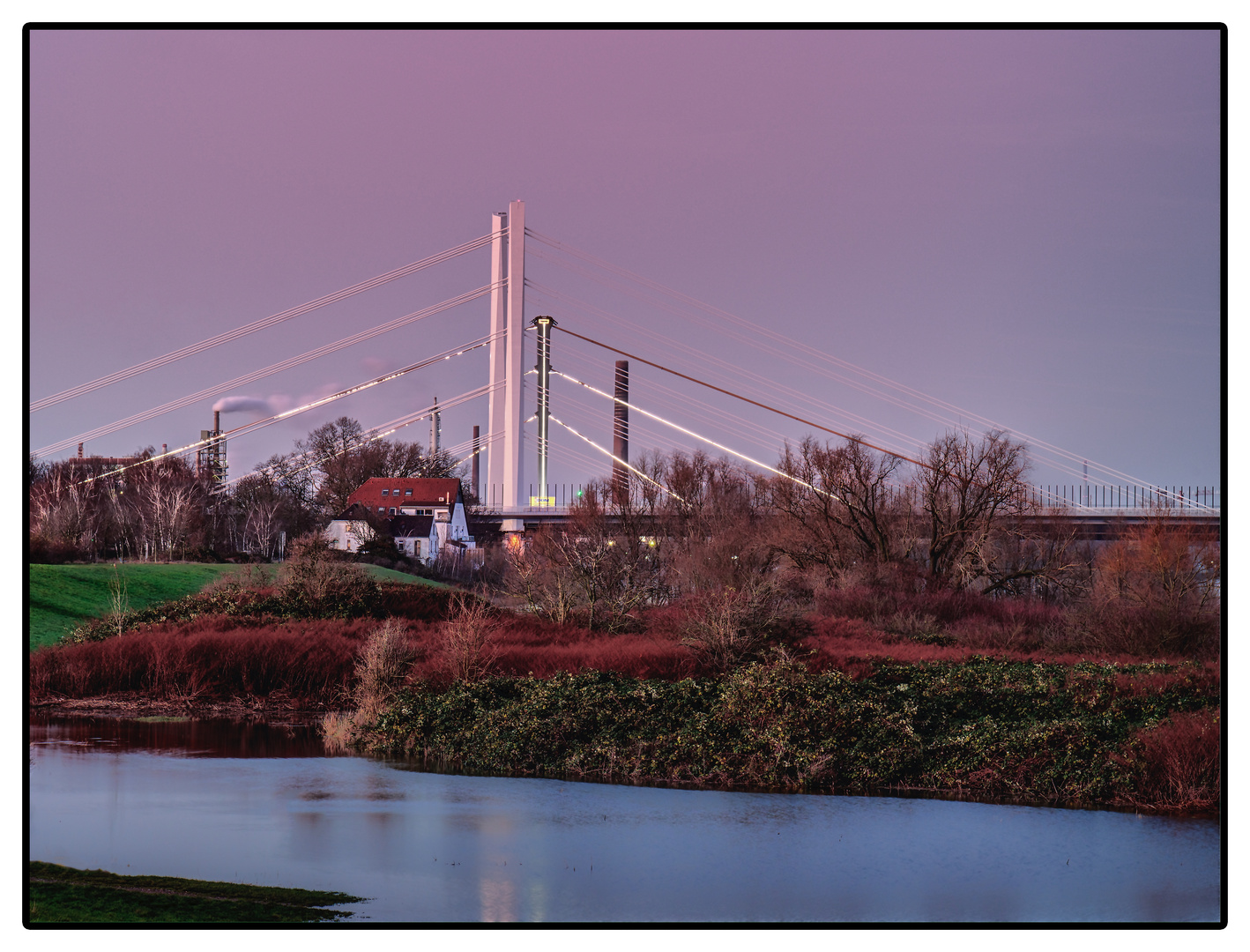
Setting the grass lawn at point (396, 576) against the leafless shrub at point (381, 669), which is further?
the grass lawn at point (396, 576)

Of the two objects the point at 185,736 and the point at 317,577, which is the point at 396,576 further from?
the point at 185,736

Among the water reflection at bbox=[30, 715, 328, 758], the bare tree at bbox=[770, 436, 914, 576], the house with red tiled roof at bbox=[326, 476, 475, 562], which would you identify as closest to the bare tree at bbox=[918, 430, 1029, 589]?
the bare tree at bbox=[770, 436, 914, 576]

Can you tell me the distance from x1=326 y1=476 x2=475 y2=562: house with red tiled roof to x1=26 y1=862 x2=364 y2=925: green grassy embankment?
3993 cm

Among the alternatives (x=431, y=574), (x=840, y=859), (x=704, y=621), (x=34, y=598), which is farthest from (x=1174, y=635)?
(x=431, y=574)

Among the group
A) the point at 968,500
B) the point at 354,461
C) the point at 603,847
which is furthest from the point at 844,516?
the point at 354,461

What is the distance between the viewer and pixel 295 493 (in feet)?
181

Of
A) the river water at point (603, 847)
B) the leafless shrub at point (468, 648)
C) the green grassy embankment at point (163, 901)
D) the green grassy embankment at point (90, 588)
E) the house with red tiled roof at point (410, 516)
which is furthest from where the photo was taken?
the house with red tiled roof at point (410, 516)

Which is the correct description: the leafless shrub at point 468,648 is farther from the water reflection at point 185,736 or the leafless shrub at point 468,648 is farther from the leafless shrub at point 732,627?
the leafless shrub at point 732,627

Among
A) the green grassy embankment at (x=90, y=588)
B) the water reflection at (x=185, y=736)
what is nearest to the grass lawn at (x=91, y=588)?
the green grassy embankment at (x=90, y=588)

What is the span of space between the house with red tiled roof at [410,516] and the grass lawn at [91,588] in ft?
50.0

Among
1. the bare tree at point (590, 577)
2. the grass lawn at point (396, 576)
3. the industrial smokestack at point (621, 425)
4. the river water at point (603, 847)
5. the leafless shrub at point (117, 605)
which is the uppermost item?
the industrial smokestack at point (621, 425)

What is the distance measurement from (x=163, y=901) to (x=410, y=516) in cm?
4741

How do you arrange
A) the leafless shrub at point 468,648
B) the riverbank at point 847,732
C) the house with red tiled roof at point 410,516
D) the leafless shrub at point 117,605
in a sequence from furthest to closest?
the house with red tiled roof at point 410,516 < the leafless shrub at point 117,605 < the leafless shrub at point 468,648 < the riverbank at point 847,732

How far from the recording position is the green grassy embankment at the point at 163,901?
23.1 feet
